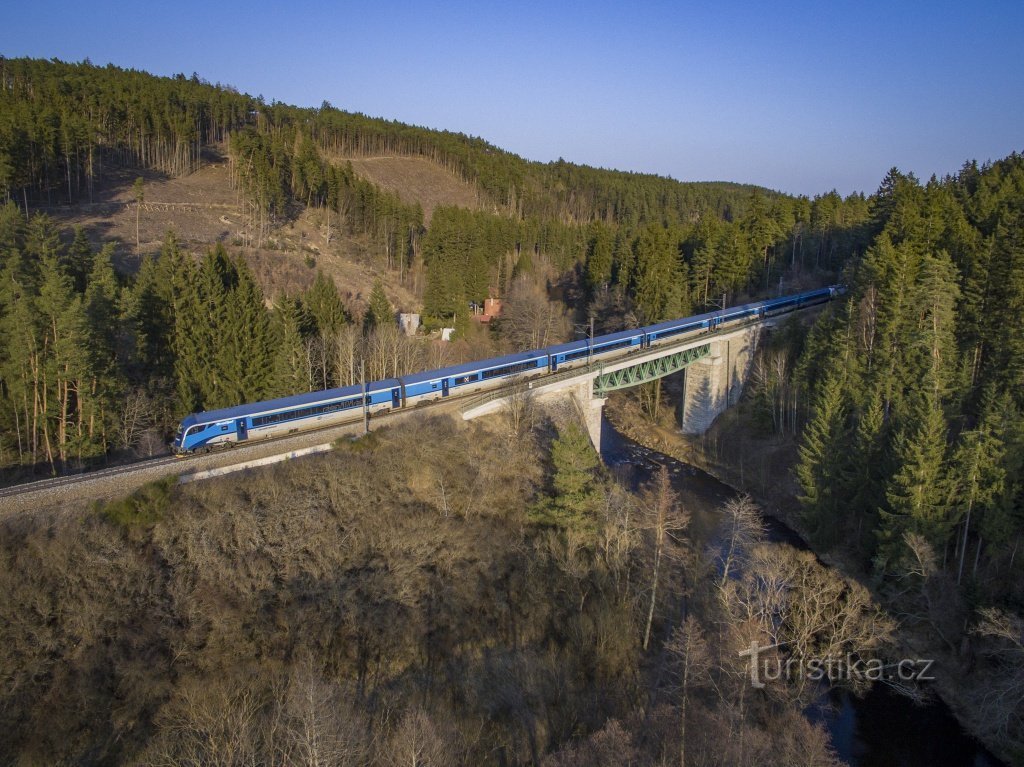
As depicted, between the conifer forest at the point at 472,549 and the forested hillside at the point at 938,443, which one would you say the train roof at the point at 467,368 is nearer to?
the conifer forest at the point at 472,549

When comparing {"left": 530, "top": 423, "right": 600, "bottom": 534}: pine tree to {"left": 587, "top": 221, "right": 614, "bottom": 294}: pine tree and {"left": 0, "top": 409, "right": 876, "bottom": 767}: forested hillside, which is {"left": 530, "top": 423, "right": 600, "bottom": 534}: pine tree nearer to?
{"left": 0, "top": 409, "right": 876, "bottom": 767}: forested hillside

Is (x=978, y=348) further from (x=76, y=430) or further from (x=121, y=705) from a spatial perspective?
(x=76, y=430)

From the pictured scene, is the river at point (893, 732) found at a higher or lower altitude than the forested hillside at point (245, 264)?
lower

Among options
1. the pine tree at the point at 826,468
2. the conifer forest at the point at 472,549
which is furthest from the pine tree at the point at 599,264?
the pine tree at the point at 826,468

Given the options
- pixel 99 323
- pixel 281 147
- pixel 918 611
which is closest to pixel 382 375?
pixel 99 323

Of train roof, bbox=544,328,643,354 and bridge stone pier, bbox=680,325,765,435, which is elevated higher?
train roof, bbox=544,328,643,354

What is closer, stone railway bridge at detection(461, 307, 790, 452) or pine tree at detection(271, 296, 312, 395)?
pine tree at detection(271, 296, 312, 395)
